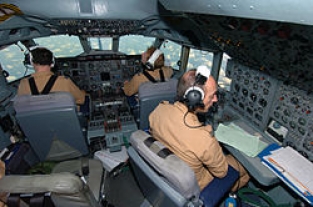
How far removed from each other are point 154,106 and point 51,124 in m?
1.13

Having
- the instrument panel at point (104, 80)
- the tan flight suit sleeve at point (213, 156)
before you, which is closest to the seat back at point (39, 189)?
the tan flight suit sleeve at point (213, 156)

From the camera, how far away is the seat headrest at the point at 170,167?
0.89 m

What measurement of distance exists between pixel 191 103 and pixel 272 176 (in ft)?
2.54

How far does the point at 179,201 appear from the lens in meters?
0.92

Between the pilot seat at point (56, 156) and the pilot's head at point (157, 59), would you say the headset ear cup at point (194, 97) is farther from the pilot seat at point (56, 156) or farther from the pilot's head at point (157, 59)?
the pilot's head at point (157, 59)

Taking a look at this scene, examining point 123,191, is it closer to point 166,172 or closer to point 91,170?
point 91,170

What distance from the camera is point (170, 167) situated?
91cm

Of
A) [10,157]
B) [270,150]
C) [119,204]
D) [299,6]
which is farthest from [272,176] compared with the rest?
[10,157]

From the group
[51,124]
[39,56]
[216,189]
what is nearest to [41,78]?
[39,56]

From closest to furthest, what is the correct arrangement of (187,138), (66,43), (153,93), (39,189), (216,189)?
(39,189) → (187,138) → (216,189) → (153,93) → (66,43)

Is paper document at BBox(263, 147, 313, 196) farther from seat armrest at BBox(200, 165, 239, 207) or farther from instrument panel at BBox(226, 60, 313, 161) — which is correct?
seat armrest at BBox(200, 165, 239, 207)

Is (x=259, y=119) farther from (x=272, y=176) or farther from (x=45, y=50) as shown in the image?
(x=45, y=50)

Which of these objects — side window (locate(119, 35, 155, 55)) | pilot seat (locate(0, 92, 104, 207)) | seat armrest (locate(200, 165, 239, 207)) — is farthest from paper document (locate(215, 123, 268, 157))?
side window (locate(119, 35, 155, 55))

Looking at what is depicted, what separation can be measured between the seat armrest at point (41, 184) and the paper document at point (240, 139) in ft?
3.83
